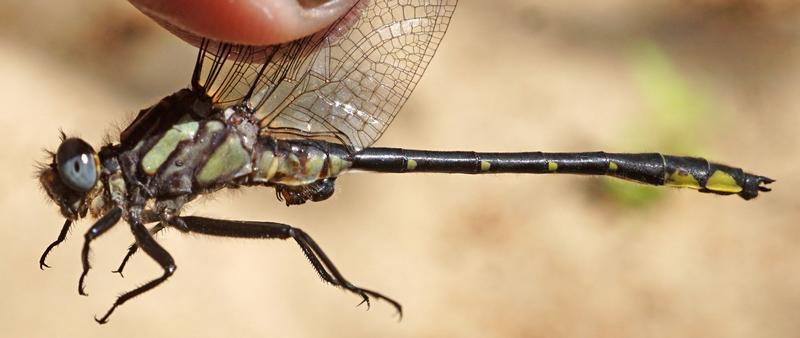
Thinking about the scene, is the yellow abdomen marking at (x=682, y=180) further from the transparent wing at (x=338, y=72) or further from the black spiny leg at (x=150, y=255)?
the black spiny leg at (x=150, y=255)

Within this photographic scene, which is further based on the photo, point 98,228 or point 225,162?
point 225,162

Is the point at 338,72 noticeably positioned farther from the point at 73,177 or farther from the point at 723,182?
the point at 723,182

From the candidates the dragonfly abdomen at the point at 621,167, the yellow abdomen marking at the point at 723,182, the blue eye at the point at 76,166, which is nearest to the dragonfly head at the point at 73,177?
the blue eye at the point at 76,166

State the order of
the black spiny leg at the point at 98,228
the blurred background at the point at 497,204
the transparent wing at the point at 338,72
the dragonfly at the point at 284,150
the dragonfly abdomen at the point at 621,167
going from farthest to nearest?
the blurred background at the point at 497,204, the dragonfly abdomen at the point at 621,167, the transparent wing at the point at 338,72, the dragonfly at the point at 284,150, the black spiny leg at the point at 98,228

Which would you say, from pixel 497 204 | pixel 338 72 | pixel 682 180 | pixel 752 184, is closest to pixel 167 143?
pixel 338 72

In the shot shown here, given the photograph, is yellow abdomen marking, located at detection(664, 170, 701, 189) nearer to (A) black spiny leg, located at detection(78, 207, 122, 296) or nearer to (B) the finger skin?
(B) the finger skin

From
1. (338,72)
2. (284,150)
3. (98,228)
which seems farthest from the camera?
(338,72)

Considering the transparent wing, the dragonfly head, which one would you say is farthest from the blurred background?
the dragonfly head
